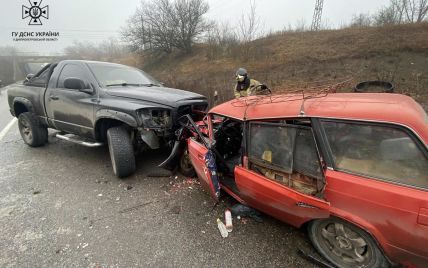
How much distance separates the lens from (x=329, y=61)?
1398cm

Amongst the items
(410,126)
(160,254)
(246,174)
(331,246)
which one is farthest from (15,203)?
(410,126)

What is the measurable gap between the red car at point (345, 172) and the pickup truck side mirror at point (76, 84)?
280cm

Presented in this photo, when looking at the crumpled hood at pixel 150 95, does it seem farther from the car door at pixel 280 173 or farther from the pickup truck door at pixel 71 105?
the car door at pixel 280 173

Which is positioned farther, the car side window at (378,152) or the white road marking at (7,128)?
the white road marking at (7,128)

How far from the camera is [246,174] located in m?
2.63

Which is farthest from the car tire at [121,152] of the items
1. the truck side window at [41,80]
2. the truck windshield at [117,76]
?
the truck side window at [41,80]

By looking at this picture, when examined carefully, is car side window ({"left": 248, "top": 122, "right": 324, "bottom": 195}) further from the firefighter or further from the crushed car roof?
the firefighter

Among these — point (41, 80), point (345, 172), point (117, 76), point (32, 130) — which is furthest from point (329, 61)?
point (32, 130)

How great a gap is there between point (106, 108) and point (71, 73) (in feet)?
4.72

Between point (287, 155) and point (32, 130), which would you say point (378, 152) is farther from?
point (32, 130)

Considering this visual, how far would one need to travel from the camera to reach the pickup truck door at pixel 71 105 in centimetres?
423

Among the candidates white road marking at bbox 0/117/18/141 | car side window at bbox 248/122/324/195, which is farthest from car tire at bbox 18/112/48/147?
car side window at bbox 248/122/324/195

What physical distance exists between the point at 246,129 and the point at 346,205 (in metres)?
1.17

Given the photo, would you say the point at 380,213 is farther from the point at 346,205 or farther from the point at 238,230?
the point at 238,230
